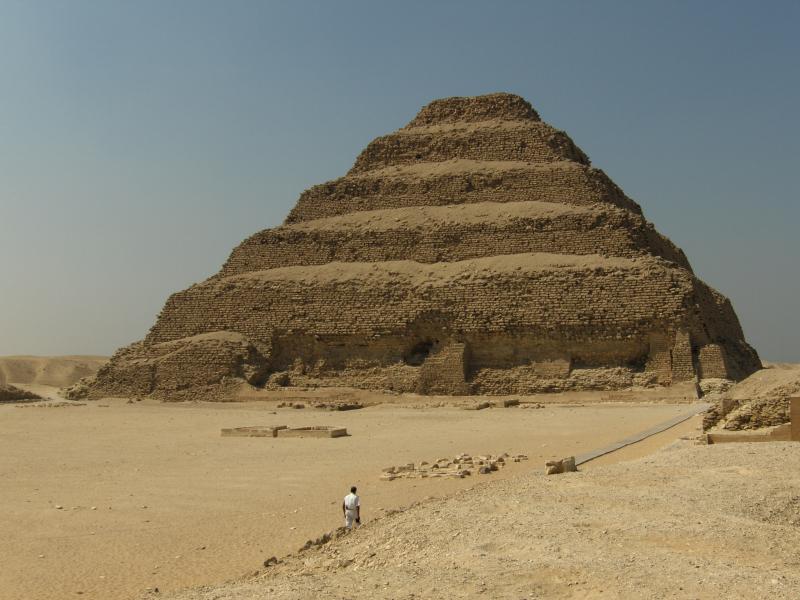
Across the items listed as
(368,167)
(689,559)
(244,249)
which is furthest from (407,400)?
(689,559)

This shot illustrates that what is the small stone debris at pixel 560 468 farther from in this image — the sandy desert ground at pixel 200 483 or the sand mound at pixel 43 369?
the sand mound at pixel 43 369

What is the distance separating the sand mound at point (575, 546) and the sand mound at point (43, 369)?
77.9 m

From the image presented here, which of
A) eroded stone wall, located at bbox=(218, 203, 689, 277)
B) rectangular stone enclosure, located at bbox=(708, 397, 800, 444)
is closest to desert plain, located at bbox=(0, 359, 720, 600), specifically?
rectangular stone enclosure, located at bbox=(708, 397, 800, 444)

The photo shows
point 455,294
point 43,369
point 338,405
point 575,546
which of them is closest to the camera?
point 575,546

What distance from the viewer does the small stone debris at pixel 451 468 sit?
12.3 metres

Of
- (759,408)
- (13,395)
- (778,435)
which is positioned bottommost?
(778,435)

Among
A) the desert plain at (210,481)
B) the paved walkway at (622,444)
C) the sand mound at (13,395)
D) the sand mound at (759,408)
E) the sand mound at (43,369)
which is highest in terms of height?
the sand mound at (43,369)

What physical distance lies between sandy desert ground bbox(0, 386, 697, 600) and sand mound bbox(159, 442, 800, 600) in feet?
2.35

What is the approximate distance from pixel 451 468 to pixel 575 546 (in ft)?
21.3

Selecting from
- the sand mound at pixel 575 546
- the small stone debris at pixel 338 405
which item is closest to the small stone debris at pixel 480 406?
the small stone debris at pixel 338 405

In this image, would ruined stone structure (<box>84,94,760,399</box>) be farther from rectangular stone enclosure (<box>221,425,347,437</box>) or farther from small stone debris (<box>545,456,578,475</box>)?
small stone debris (<box>545,456,578,475</box>)

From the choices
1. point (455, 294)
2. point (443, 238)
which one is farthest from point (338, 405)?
point (443, 238)

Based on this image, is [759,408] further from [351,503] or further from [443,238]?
[443,238]

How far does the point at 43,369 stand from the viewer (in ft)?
284
